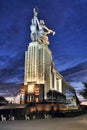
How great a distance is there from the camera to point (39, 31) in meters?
159

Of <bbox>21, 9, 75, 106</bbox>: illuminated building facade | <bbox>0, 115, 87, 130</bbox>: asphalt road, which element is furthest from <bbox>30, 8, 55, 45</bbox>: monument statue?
<bbox>0, 115, 87, 130</bbox>: asphalt road

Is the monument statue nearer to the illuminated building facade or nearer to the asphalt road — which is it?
the illuminated building facade

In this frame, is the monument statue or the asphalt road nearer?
the asphalt road

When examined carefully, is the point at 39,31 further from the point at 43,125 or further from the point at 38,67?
the point at 43,125

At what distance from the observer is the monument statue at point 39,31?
155 m

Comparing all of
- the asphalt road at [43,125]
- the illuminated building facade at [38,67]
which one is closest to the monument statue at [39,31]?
the illuminated building facade at [38,67]

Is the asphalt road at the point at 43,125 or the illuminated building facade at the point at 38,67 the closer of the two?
the asphalt road at the point at 43,125

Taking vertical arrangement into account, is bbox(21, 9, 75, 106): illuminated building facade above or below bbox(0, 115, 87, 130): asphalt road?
above

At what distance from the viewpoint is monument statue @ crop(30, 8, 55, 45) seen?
15481 centimetres

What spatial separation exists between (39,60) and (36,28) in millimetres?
25049

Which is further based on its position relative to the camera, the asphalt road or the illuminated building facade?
the illuminated building facade

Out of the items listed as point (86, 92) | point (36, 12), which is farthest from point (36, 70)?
point (86, 92)

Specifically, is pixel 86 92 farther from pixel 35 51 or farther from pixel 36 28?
pixel 36 28

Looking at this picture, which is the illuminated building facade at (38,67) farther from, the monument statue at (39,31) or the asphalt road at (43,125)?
the asphalt road at (43,125)
